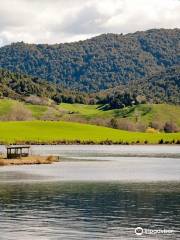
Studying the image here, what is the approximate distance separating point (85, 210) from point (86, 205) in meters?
3.56

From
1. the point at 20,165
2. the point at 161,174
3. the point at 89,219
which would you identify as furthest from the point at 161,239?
the point at 20,165

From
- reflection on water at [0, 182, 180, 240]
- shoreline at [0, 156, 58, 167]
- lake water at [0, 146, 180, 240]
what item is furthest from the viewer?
shoreline at [0, 156, 58, 167]

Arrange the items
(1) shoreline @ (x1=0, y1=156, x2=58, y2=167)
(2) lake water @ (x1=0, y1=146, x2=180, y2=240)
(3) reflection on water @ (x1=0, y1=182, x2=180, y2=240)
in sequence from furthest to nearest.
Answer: (1) shoreline @ (x1=0, y1=156, x2=58, y2=167) < (2) lake water @ (x1=0, y1=146, x2=180, y2=240) < (3) reflection on water @ (x1=0, y1=182, x2=180, y2=240)

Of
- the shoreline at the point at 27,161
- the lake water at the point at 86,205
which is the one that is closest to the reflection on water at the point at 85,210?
the lake water at the point at 86,205

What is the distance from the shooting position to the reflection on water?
161 ft

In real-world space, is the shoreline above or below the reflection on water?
below

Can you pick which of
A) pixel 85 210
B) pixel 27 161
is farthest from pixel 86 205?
pixel 27 161

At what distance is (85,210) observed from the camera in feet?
197

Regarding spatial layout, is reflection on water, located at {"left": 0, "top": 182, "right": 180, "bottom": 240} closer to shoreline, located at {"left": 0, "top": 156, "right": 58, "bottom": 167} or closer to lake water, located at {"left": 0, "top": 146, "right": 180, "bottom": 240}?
lake water, located at {"left": 0, "top": 146, "right": 180, "bottom": 240}

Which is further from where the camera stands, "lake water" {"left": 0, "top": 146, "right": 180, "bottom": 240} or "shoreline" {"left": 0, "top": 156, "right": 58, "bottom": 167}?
"shoreline" {"left": 0, "top": 156, "right": 58, "bottom": 167}

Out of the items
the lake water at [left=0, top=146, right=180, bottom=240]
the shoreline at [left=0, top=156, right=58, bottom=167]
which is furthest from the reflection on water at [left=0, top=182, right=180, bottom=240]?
the shoreline at [left=0, top=156, right=58, bottom=167]

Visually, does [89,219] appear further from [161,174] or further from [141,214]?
[161,174]

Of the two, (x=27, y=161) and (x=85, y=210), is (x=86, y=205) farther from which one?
(x=27, y=161)

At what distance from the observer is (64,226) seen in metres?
51.6
